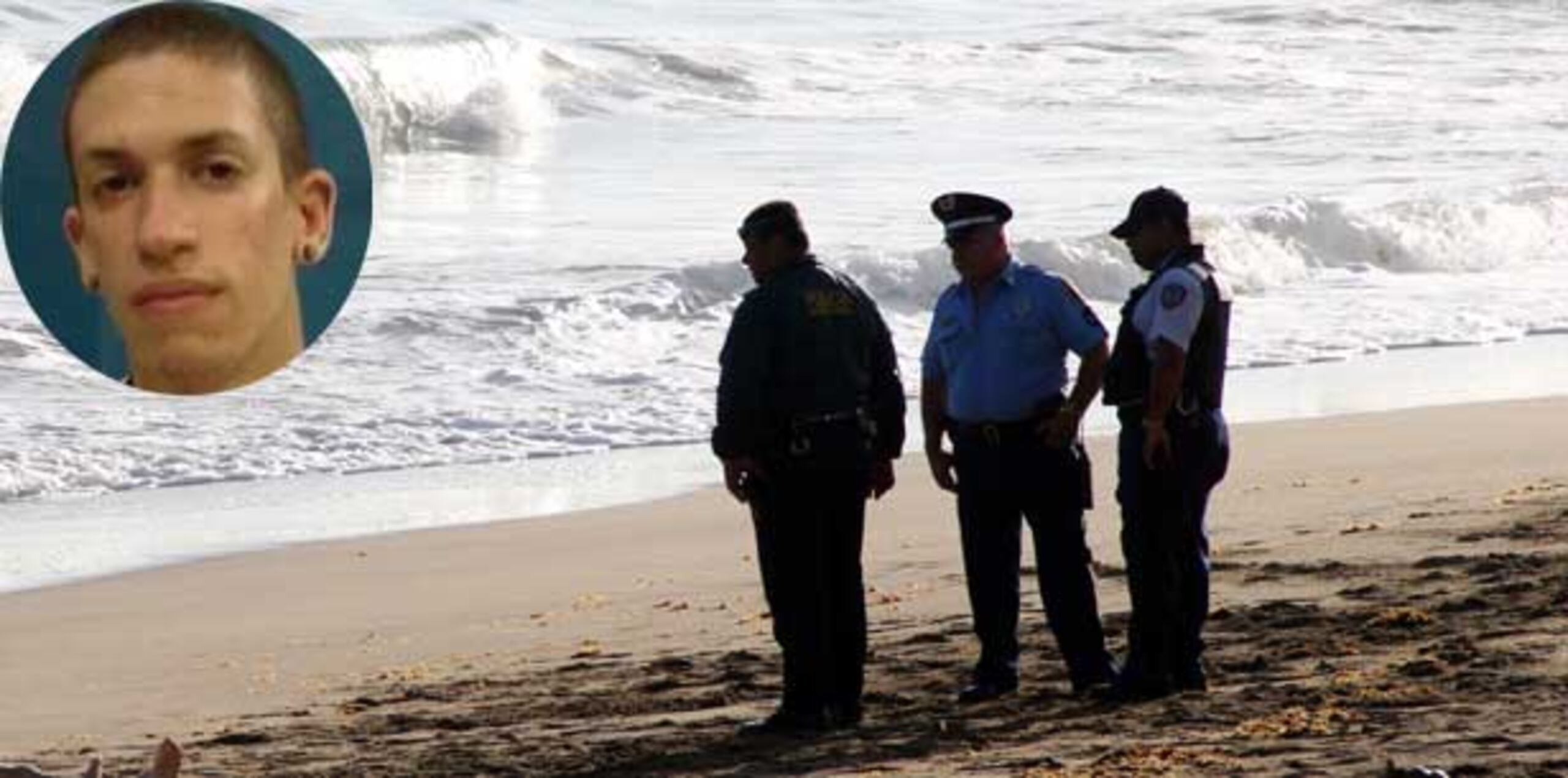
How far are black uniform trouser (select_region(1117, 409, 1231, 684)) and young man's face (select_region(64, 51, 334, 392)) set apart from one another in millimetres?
4722

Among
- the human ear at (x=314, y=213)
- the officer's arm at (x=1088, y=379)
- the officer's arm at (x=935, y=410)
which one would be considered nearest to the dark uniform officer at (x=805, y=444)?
the officer's arm at (x=935, y=410)

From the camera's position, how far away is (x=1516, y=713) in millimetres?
7793

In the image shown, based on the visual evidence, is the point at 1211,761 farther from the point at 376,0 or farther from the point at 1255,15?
the point at 1255,15

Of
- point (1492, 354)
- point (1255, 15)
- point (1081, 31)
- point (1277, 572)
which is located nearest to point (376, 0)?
point (1081, 31)

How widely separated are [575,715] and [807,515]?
2.78ft

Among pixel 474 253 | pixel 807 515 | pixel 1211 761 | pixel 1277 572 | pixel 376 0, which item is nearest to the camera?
pixel 1211 761

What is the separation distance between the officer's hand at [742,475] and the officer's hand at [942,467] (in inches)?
26.4

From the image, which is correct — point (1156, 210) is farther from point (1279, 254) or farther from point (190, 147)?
point (1279, 254)

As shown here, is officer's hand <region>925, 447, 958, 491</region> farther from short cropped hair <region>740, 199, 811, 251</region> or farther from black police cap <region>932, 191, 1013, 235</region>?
short cropped hair <region>740, 199, 811, 251</region>

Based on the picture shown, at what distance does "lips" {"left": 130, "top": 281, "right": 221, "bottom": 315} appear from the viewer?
4.41 m

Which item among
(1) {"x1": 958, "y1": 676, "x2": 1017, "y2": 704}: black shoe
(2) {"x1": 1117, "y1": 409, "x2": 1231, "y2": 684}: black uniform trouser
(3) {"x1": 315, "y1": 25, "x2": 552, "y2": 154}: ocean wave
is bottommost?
(1) {"x1": 958, "y1": 676, "x2": 1017, "y2": 704}: black shoe

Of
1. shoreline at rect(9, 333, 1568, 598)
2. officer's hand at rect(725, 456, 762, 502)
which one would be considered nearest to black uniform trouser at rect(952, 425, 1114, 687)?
officer's hand at rect(725, 456, 762, 502)

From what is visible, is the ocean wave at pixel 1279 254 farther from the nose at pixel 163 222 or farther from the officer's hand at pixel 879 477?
the nose at pixel 163 222

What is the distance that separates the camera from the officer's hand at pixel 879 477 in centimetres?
911
